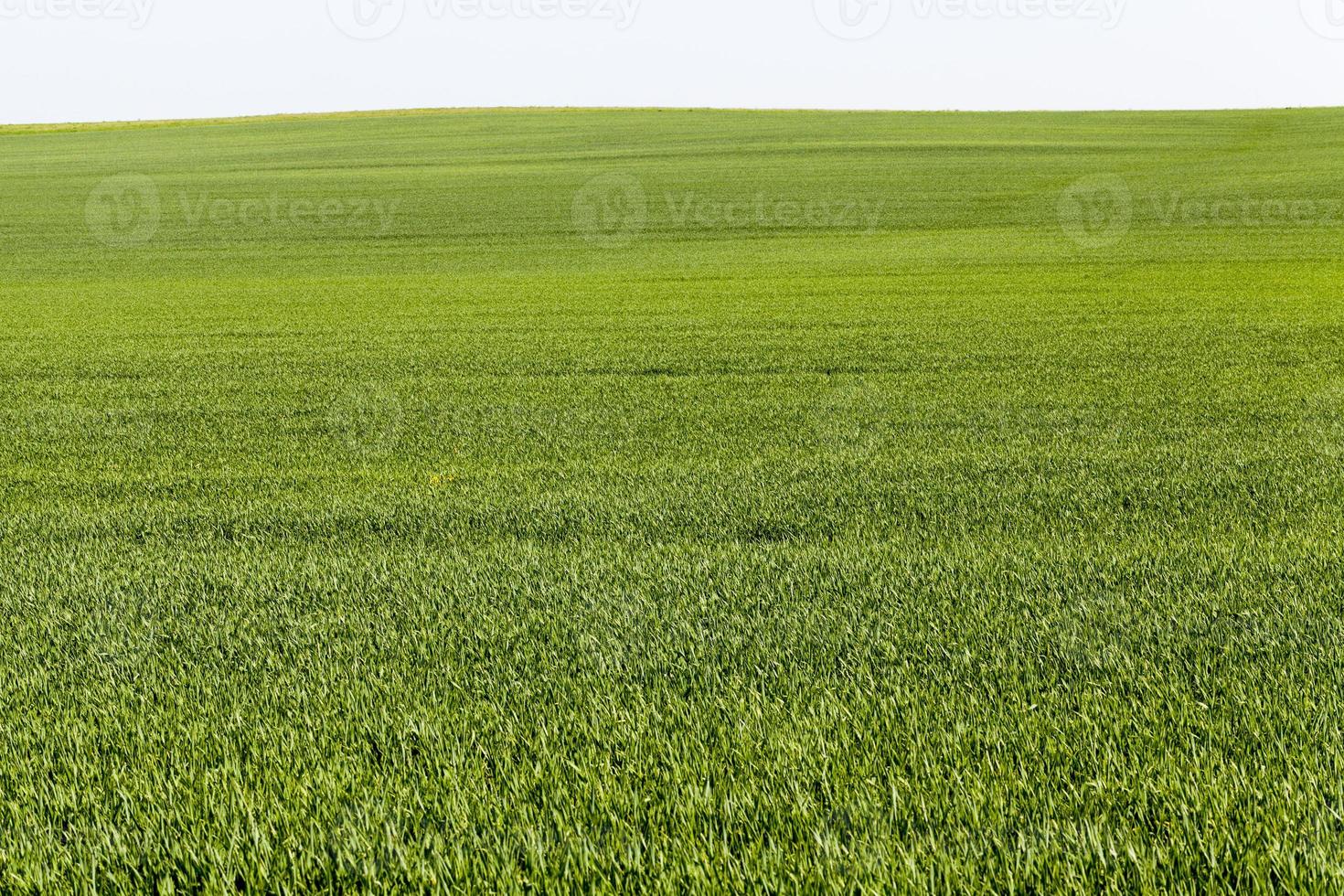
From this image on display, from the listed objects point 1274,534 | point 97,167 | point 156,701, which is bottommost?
point 156,701

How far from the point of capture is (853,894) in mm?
2967

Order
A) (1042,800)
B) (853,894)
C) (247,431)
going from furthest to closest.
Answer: (247,431) → (1042,800) → (853,894)

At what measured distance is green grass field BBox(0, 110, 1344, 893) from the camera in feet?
10.9

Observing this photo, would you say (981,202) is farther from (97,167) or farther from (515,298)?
(97,167)

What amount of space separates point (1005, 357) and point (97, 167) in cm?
5061

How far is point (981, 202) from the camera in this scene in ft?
123

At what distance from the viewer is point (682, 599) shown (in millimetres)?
5652

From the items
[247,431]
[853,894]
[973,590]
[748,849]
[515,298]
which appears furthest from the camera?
[515,298]

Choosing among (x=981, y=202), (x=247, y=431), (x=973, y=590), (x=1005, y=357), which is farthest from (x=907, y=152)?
(x=973, y=590)

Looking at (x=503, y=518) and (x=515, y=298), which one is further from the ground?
(x=515, y=298)

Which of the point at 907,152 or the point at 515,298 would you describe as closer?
the point at 515,298

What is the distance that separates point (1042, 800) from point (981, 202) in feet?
119

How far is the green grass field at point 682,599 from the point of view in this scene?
10.9 ft

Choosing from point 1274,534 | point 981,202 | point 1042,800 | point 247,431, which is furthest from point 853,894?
point 981,202
